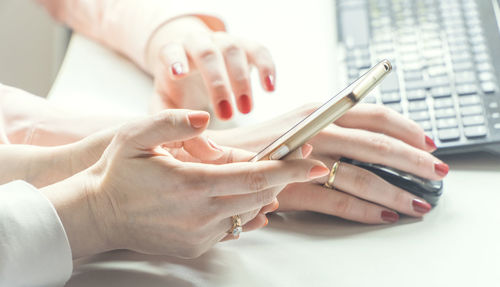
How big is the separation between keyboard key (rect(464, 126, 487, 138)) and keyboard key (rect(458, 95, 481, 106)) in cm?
4

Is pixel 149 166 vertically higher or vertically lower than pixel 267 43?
lower

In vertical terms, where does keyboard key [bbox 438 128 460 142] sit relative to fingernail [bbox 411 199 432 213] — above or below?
above

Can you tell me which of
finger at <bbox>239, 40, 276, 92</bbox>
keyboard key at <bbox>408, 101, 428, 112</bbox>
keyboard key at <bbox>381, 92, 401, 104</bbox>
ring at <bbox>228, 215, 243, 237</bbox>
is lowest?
ring at <bbox>228, 215, 243, 237</bbox>

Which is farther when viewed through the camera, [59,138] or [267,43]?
[267,43]

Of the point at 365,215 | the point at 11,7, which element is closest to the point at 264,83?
the point at 365,215

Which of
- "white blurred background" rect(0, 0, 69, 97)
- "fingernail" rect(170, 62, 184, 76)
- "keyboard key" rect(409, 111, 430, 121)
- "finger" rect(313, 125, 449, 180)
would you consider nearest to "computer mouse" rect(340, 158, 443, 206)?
"finger" rect(313, 125, 449, 180)

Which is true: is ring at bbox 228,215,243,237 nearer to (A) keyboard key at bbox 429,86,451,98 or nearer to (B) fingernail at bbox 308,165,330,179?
(B) fingernail at bbox 308,165,330,179

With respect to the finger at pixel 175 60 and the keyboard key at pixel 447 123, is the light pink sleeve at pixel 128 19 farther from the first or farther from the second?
the keyboard key at pixel 447 123

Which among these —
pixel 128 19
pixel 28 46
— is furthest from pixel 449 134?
pixel 28 46

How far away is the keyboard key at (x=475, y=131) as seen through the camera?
0.60 m

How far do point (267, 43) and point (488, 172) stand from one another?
373 mm

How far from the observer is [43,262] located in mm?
425

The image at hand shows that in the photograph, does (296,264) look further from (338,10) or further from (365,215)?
(338,10)

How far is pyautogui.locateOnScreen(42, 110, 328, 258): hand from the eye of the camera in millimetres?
396
